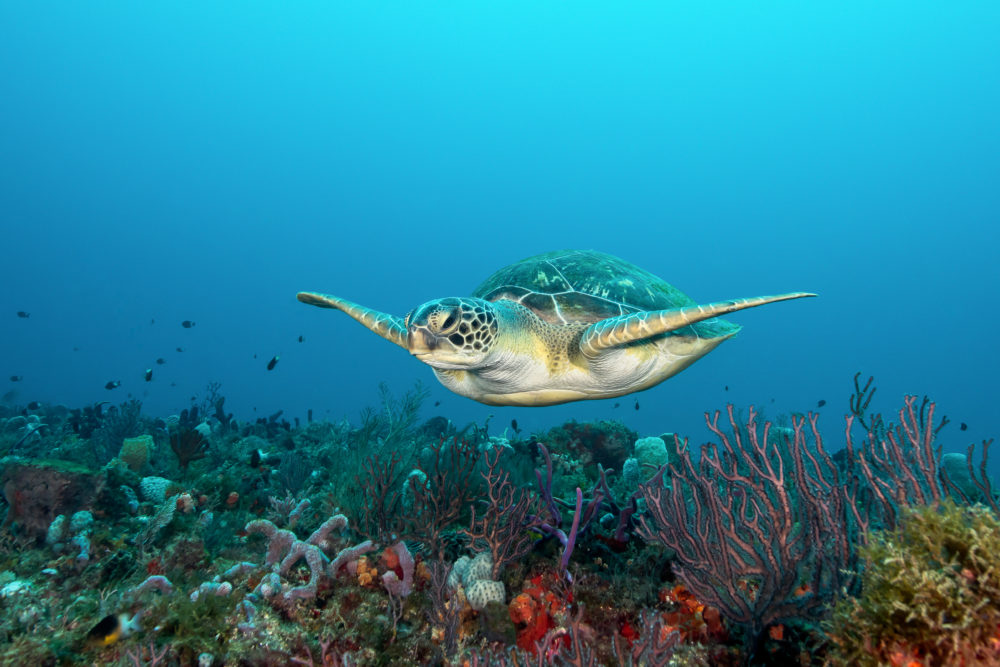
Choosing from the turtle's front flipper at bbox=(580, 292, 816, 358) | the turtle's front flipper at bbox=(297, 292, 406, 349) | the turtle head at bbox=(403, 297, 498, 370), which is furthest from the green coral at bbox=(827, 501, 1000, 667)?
the turtle's front flipper at bbox=(297, 292, 406, 349)

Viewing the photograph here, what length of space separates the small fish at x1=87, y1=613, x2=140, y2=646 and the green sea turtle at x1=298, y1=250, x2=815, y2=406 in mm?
2255

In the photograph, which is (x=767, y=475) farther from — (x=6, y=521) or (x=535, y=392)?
(x=6, y=521)

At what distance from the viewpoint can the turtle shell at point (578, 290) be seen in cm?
479

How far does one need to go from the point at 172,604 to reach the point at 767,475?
3466 millimetres

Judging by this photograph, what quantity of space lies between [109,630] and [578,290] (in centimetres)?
441

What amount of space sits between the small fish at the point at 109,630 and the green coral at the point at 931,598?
133 inches

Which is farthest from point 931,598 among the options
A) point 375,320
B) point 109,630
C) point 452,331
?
point 375,320

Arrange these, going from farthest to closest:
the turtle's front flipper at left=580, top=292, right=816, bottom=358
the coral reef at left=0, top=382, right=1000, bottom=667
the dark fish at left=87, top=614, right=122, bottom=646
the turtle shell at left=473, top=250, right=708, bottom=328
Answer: the turtle shell at left=473, top=250, right=708, bottom=328 → the turtle's front flipper at left=580, top=292, right=816, bottom=358 → the dark fish at left=87, top=614, right=122, bottom=646 → the coral reef at left=0, top=382, right=1000, bottom=667

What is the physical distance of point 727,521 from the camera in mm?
2494

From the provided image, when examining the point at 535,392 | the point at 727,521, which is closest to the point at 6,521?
the point at 535,392

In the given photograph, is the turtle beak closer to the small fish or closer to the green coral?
the small fish

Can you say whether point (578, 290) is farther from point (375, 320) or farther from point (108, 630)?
point (108, 630)

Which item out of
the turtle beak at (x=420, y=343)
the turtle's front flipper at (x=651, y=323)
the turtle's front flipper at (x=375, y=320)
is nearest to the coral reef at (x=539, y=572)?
the turtle's front flipper at (x=651, y=323)

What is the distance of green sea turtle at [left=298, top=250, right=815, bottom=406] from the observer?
3.60 m
